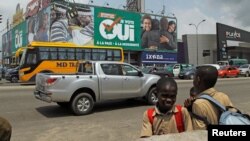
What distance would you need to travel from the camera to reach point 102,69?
475 inches

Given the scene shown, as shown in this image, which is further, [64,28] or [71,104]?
[64,28]

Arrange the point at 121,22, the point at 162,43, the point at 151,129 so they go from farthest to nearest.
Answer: the point at 162,43
the point at 121,22
the point at 151,129

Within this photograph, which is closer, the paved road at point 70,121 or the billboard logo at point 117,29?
the paved road at point 70,121

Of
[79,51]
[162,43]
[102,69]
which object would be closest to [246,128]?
[102,69]

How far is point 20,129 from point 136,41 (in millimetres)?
47060

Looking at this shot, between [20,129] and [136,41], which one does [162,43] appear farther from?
[20,129]

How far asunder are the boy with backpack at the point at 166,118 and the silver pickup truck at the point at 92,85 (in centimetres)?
814

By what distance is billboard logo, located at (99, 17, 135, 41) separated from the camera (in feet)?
170

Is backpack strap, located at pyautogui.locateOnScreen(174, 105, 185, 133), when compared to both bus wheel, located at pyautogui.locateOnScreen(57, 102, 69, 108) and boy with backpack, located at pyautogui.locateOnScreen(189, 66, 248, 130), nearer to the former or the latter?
boy with backpack, located at pyautogui.locateOnScreen(189, 66, 248, 130)

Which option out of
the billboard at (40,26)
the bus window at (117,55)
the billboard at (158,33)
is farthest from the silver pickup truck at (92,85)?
the billboard at (158,33)

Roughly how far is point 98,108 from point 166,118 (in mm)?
9752

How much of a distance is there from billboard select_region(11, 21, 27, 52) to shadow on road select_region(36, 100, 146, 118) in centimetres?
5816

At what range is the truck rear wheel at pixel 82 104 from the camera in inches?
434

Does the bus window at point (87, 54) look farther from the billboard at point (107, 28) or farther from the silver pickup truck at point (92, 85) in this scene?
the billboard at point (107, 28)
